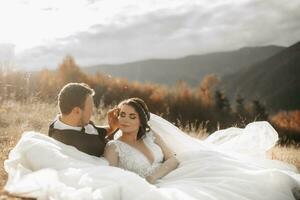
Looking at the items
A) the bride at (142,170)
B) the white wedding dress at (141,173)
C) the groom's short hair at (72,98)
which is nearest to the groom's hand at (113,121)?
the bride at (142,170)

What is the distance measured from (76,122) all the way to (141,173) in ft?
2.93

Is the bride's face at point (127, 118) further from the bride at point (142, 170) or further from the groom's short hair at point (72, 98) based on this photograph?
the groom's short hair at point (72, 98)

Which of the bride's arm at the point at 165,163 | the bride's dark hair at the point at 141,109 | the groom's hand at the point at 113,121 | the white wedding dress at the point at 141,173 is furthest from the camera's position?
the groom's hand at the point at 113,121

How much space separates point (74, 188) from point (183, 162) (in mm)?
1677

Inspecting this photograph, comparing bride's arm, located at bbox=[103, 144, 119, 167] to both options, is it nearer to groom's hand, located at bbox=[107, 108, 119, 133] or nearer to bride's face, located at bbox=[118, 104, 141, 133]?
bride's face, located at bbox=[118, 104, 141, 133]

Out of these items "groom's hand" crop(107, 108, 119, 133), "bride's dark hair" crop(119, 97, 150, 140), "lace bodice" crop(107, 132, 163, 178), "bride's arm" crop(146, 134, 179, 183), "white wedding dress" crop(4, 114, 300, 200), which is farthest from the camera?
"groom's hand" crop(107, 108, 119, 133)

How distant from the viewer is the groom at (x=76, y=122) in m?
5.17

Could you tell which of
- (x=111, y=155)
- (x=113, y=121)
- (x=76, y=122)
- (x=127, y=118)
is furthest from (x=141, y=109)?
(x=76, y=122)

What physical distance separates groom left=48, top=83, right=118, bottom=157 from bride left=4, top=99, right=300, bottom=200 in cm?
18

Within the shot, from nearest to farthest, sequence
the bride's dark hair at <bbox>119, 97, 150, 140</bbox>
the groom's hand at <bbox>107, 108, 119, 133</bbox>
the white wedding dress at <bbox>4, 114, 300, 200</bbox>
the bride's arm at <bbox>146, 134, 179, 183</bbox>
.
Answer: the white wedding dress at <bbox>4, 114, 300, 200</bbox>
the bride's arm at <bbox>146, 134, 179, 183</bbox>
the bride's dark hair at <bbox>119, 97, 150, 140</bbox>
the groom's hand at <bbox>107, 108, 119, 133</bbox>

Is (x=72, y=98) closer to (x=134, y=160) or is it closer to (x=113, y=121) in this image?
(x=113, y=121)

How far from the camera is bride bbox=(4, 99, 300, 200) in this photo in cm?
418

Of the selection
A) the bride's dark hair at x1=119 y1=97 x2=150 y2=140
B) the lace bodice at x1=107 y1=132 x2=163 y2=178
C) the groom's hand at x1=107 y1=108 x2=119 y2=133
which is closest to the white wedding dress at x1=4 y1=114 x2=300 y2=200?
the lace bodice at x1=107 y1=132 x2=163 y2=178

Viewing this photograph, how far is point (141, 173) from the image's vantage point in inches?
208
